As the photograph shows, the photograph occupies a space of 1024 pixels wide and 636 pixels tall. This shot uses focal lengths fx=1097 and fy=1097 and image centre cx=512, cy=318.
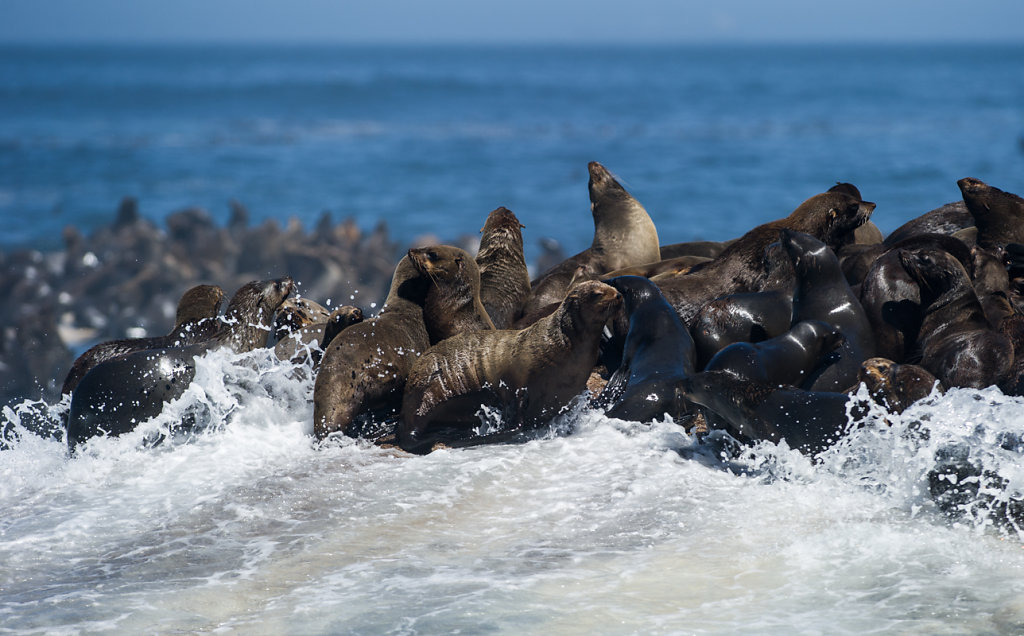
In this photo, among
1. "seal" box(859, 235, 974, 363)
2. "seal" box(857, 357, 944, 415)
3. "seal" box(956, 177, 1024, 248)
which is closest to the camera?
"seal" box(857, 357, 944, 415)

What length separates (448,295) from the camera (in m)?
7.32

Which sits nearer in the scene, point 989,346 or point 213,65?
point 989,346

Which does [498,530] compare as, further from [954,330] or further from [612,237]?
[612,237]

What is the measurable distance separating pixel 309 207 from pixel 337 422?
31.9m

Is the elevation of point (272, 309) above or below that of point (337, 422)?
above

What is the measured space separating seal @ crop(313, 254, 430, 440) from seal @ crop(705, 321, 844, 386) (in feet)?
6.32

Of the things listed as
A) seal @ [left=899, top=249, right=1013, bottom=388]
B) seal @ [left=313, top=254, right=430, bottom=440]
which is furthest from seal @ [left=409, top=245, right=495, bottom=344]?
seal @ [left=899, top=249, right=1013, bottom=388]

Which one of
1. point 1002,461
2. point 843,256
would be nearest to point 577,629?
point 1002,461

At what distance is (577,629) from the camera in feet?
13.5

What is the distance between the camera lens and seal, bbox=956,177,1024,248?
8086 mm

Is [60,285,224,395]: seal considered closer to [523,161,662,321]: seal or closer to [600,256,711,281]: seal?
[523,161,662,321]: seal

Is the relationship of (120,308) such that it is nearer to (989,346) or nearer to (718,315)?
(718,315)

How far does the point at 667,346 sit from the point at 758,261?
163 cm

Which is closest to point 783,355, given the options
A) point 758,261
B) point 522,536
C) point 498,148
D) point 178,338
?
point 758,261
